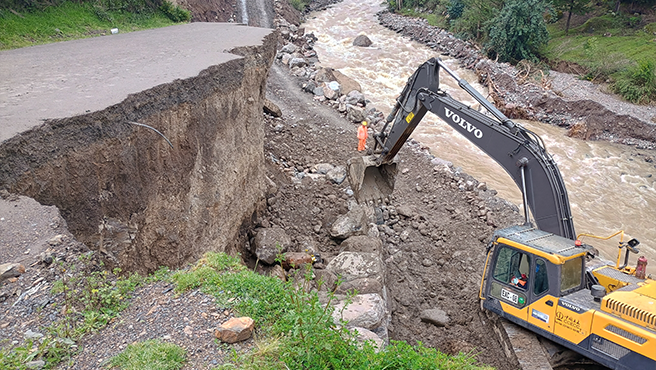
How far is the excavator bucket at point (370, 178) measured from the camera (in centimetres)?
974

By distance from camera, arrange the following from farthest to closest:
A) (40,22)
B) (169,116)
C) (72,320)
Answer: (40,22)
(169,116)
(72,320)

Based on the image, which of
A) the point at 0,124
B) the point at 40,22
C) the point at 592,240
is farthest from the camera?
the point at 40,22

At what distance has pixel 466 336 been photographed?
757cm

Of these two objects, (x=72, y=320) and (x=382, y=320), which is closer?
(x=72, y=320)

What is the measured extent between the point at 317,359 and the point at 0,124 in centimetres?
466

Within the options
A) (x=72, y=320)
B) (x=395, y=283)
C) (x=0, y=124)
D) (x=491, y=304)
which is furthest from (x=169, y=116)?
(x=491, y=304)

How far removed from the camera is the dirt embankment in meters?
18.6

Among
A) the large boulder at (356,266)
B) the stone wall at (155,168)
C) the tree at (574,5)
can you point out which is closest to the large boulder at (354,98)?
the stone wall at (155,168)

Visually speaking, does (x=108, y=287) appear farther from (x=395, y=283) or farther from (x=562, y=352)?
(x=562, y=352)

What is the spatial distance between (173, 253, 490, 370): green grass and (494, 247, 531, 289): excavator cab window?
1938mm

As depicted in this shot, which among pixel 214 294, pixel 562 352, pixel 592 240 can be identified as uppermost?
pixel 214 294

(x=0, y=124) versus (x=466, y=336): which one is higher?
(x=0, y=124)

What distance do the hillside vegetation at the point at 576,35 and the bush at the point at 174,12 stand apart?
678 inches

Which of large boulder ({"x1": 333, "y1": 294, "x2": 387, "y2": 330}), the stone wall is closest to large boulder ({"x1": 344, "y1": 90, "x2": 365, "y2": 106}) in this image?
the stone wall
